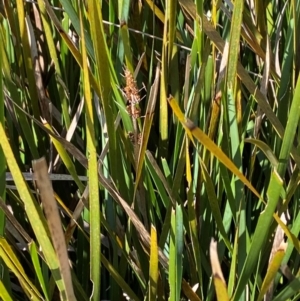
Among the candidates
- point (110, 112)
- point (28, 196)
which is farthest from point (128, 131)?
point (28, 196)

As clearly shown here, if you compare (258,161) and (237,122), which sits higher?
(237,122)

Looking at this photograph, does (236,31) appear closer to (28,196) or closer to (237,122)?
(237,122)

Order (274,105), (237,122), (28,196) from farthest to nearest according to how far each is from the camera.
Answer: (274,105) < (237,122) < (28,196)

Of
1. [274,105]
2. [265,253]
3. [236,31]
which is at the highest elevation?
[236,31]

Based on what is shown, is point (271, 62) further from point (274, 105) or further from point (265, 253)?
point (265, 253)

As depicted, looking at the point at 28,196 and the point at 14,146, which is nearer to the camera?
the point at 28,196

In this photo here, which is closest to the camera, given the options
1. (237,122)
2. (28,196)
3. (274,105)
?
(28,196)
